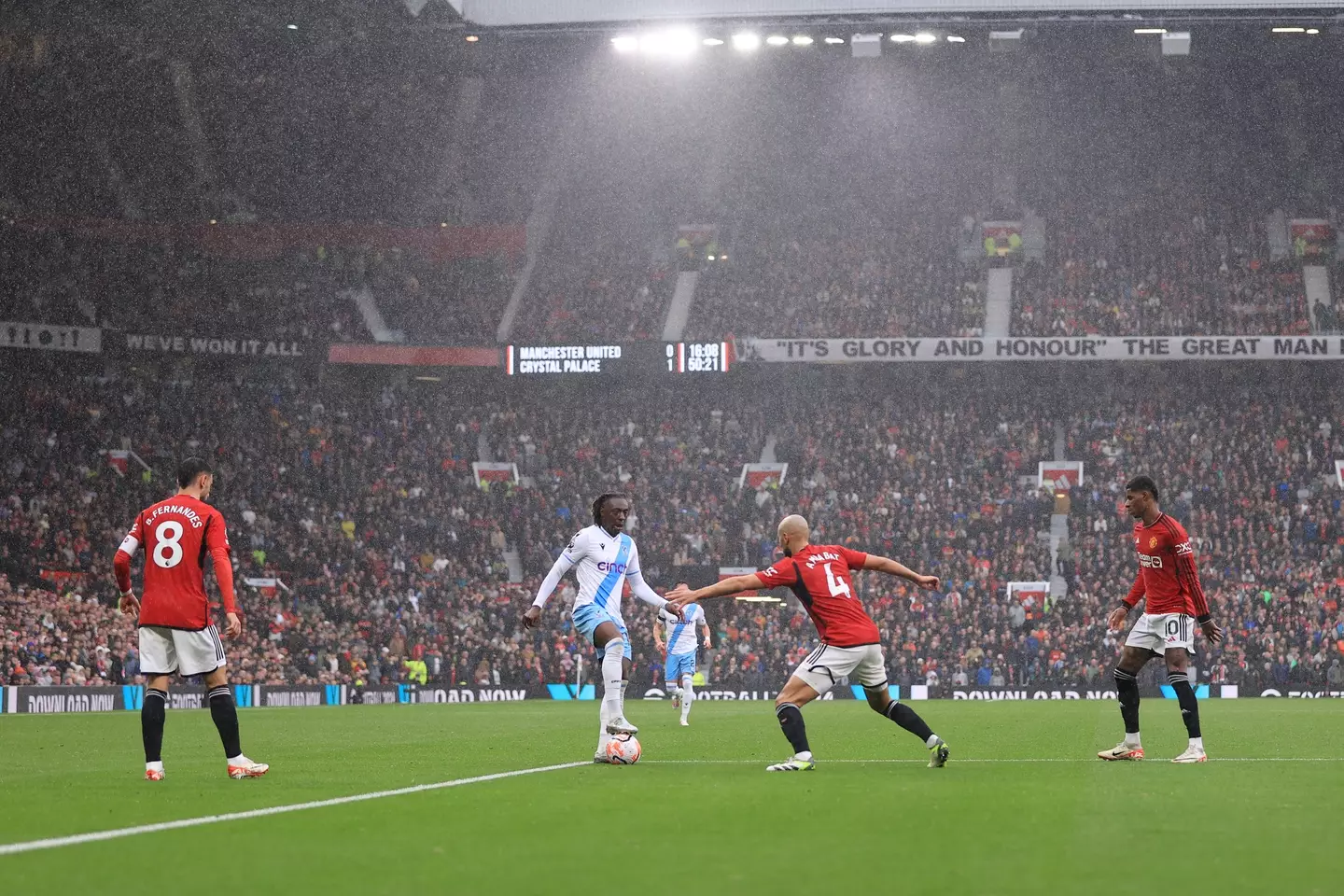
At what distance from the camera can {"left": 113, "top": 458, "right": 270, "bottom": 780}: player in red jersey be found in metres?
11.9

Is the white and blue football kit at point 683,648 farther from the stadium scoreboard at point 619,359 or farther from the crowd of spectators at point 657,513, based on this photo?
the stadium scoreboard at point 619,359

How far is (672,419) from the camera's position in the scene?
56812mm

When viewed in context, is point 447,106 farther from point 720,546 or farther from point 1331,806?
point 1331,806

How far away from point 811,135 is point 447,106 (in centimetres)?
1536

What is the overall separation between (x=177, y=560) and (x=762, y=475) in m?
41.9

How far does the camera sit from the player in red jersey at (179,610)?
39.2 ft

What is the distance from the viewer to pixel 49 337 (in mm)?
48469

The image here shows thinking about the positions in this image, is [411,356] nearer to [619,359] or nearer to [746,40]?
[619,359]

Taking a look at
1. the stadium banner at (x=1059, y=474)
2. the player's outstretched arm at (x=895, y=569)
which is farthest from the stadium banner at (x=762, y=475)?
the player's outstretched arm at (x=895, y=569)

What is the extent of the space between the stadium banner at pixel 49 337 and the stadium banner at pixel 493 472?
13.1 m

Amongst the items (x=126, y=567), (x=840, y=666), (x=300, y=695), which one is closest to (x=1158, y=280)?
(x=300, y=695)

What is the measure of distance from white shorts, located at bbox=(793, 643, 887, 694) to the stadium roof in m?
37.5

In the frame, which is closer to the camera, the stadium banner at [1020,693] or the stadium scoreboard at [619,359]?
the stadium banner at [1020,693]

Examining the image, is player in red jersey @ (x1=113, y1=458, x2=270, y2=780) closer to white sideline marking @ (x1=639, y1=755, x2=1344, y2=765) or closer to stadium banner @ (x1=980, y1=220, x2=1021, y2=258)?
white sideline marking @ (x1=639, y1=755, x2=1344, y2=765)
